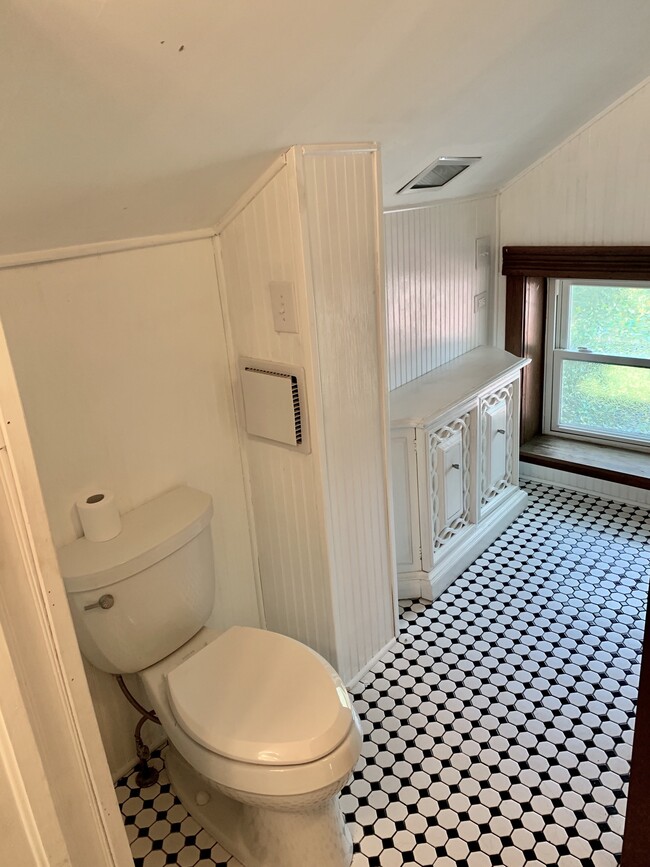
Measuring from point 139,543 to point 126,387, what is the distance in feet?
1.32

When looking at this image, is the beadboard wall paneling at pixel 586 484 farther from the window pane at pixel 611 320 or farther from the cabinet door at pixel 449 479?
the cabinet door at pixel 449 479

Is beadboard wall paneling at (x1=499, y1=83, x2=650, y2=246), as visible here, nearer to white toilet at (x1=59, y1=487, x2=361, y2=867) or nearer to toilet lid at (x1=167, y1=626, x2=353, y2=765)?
white toilet at (x1=59, y1=487, x2=361, y2=867)

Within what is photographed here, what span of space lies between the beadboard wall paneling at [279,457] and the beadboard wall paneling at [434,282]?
791 millimetres

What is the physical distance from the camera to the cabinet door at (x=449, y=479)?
2.54 meters

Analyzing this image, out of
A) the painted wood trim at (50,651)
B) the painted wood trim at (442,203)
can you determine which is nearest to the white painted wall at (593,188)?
the painted wood trim at (442,203)

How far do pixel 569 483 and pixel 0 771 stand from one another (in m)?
3.05

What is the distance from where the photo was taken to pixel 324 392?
188 cm

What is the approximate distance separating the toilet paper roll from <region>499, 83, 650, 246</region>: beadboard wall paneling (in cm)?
223

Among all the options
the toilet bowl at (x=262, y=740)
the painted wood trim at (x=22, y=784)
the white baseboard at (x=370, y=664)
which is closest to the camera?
the painted wood trim at (x=22, y=784)

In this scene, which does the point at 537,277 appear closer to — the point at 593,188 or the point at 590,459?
the point at 593,188

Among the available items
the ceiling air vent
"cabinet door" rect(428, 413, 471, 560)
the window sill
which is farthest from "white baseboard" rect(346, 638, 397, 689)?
the ceiling air vent

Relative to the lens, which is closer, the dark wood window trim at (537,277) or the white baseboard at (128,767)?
the white baseboard at (128,767)

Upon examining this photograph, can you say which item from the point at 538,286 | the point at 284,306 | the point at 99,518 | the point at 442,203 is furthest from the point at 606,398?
the point at 99,518

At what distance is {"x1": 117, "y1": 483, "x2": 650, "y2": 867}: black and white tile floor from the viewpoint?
1726mm
